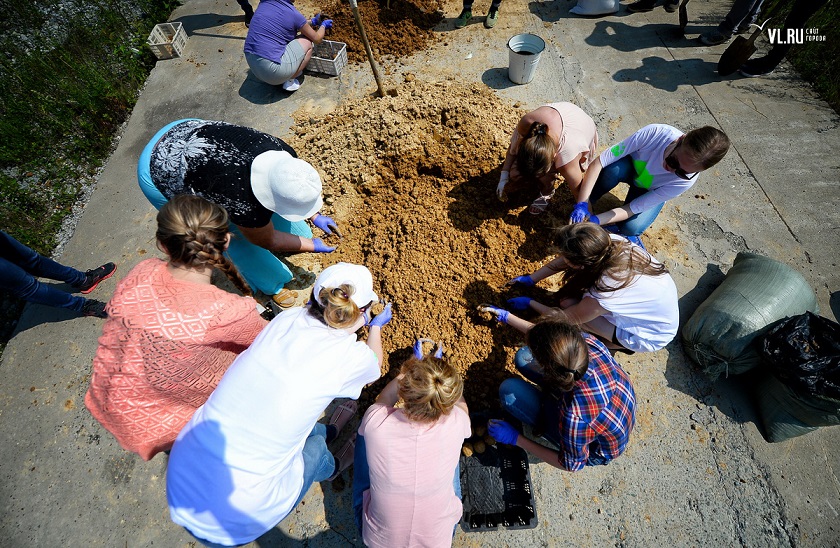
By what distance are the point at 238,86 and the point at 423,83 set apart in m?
2.29

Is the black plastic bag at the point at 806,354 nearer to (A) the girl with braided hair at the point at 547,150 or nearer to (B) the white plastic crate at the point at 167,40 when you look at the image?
(A) the girl with braided hair at the point at 547,150

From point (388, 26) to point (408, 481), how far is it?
201 inches

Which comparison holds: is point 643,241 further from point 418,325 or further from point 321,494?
point 321,494

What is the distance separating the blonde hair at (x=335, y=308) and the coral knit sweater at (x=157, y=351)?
396mm

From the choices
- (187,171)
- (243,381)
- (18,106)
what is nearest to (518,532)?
(243,381)

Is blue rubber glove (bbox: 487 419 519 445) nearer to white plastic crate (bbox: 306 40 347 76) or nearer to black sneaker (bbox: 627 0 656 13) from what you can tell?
white plastic crate (bbox: 306 40 347 76)

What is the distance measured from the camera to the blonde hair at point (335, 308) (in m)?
1.66

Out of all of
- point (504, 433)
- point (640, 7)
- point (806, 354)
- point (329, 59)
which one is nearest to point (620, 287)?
point (504, 433)

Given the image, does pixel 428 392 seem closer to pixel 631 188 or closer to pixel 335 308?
pixel 335 308

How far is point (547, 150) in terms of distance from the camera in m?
2.42

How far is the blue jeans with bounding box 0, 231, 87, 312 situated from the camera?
2.43 meters

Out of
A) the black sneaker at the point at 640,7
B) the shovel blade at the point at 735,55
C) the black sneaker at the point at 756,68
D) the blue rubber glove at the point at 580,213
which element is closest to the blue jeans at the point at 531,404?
the blue rubber glove at the point at 580,213

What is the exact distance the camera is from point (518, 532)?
7.14ft

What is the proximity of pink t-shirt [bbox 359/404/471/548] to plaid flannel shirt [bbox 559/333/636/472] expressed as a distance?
629 millimetres
